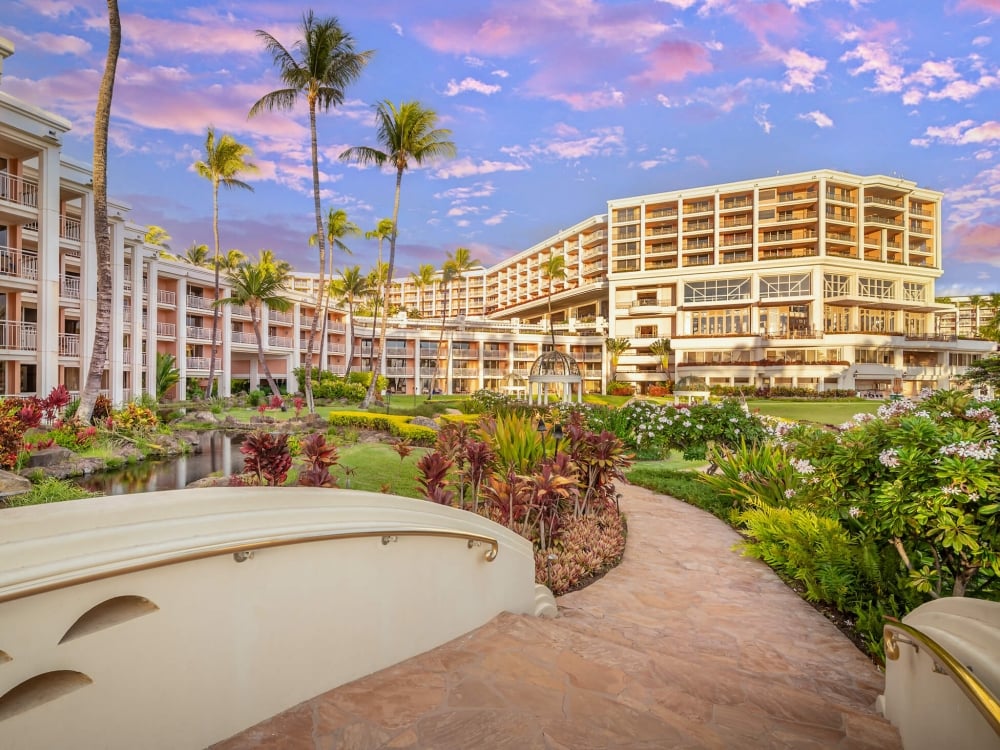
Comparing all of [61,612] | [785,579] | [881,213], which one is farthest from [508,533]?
[881,213]

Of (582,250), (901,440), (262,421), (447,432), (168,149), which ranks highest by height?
(582,250)

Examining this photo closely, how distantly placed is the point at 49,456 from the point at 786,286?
55133 mm

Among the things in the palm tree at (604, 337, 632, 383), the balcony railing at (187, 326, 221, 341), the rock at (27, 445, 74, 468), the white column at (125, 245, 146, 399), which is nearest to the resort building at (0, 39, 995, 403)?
the balcony railing at (187, 326, 221, 341)

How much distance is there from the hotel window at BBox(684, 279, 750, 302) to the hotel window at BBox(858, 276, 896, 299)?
10626mm

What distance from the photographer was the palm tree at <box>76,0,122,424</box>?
1523 centimetres

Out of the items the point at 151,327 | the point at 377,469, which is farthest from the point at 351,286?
the point at 377,469

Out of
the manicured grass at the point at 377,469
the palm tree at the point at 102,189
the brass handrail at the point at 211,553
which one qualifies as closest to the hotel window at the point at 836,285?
the manicured grass at the point at 377,469

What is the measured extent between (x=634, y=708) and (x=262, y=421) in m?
25.4

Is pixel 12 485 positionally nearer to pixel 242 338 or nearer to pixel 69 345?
pixel 69 345

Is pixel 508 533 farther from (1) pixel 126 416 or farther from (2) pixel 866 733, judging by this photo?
(1) pixel 126 416

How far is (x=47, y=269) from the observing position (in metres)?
18.1

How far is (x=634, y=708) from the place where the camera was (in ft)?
8.77

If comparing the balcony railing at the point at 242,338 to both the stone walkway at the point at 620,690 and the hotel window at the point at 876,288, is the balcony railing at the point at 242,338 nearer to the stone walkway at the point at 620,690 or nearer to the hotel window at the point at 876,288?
the stone walkway at the point at 620,690

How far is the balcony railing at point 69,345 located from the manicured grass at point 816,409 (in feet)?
101
